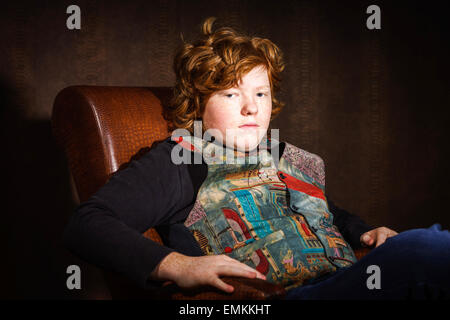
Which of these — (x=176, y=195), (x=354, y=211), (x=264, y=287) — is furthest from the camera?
(x=354, y=211)

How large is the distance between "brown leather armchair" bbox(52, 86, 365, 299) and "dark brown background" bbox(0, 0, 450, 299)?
541 mm

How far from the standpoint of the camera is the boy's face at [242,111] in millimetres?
1229

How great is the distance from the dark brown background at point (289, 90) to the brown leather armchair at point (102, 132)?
0.54 m

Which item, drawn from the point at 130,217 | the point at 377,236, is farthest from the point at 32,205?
the point at 377,236

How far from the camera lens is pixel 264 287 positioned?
809mm

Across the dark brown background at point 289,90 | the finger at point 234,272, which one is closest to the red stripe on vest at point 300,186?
the finger at point 234,272

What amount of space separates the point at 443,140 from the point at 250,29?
1.30 metres

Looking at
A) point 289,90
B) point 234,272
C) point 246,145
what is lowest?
point 234,272

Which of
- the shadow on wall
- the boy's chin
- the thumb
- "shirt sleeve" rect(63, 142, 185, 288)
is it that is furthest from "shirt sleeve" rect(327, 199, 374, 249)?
the shadow on wall

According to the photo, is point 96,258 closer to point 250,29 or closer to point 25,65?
point 25,65

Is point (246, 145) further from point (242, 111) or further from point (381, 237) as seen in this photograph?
point (381, 237)

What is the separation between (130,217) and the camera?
41.4 inches

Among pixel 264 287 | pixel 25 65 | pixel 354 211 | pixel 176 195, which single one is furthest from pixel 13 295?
pixel 354 211

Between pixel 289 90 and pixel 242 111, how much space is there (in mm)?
1087
